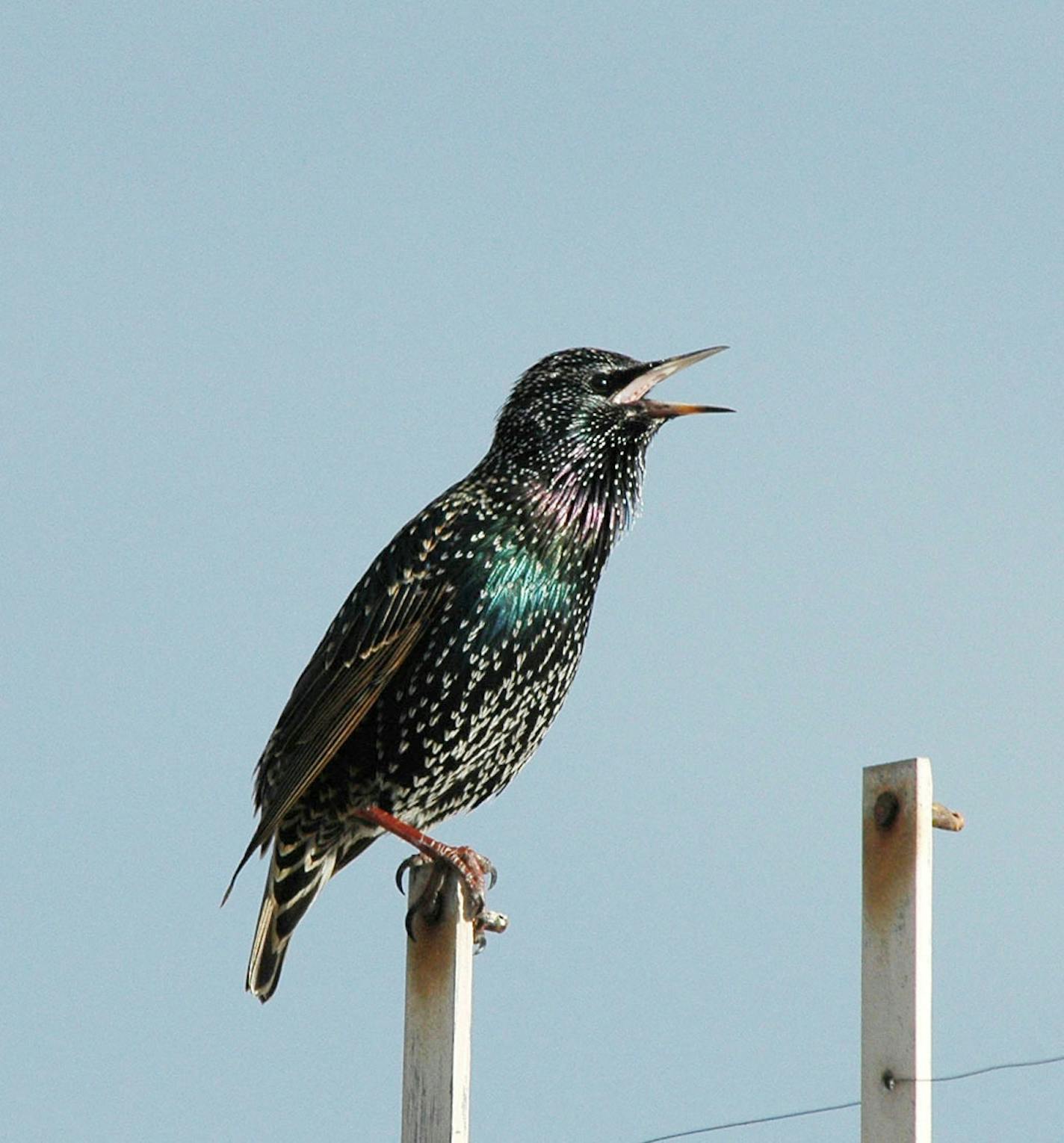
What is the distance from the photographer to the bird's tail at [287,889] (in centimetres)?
619

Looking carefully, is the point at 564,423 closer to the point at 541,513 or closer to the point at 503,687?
the point at 541,513

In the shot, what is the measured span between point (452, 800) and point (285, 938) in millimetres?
608

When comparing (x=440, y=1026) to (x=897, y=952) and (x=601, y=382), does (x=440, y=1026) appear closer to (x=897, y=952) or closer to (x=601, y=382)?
(x=897, y=952)

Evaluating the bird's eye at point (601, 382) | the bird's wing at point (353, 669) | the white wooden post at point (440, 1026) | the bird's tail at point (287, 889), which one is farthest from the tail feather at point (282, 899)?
the white wooden post at point (440, 1026)

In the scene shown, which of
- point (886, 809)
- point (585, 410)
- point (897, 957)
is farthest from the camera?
point (585, 410)

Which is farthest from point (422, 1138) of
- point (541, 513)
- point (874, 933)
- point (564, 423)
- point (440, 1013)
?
point (564, 423)

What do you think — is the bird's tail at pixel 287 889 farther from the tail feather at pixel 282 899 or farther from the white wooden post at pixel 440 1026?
the white wooden post at pixel 440 1026

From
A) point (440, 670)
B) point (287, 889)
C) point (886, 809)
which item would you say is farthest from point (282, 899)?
point (886, 809)

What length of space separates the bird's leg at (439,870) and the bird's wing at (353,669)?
0.75 feet

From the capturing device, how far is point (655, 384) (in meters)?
6.66

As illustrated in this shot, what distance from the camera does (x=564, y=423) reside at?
21.7 ft

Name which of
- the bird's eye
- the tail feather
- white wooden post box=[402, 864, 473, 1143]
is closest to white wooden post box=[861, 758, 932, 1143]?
white wooden post box=[402, 864, 473, 1143]

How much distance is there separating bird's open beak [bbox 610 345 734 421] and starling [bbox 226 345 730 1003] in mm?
12

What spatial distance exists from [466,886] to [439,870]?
0.27m
